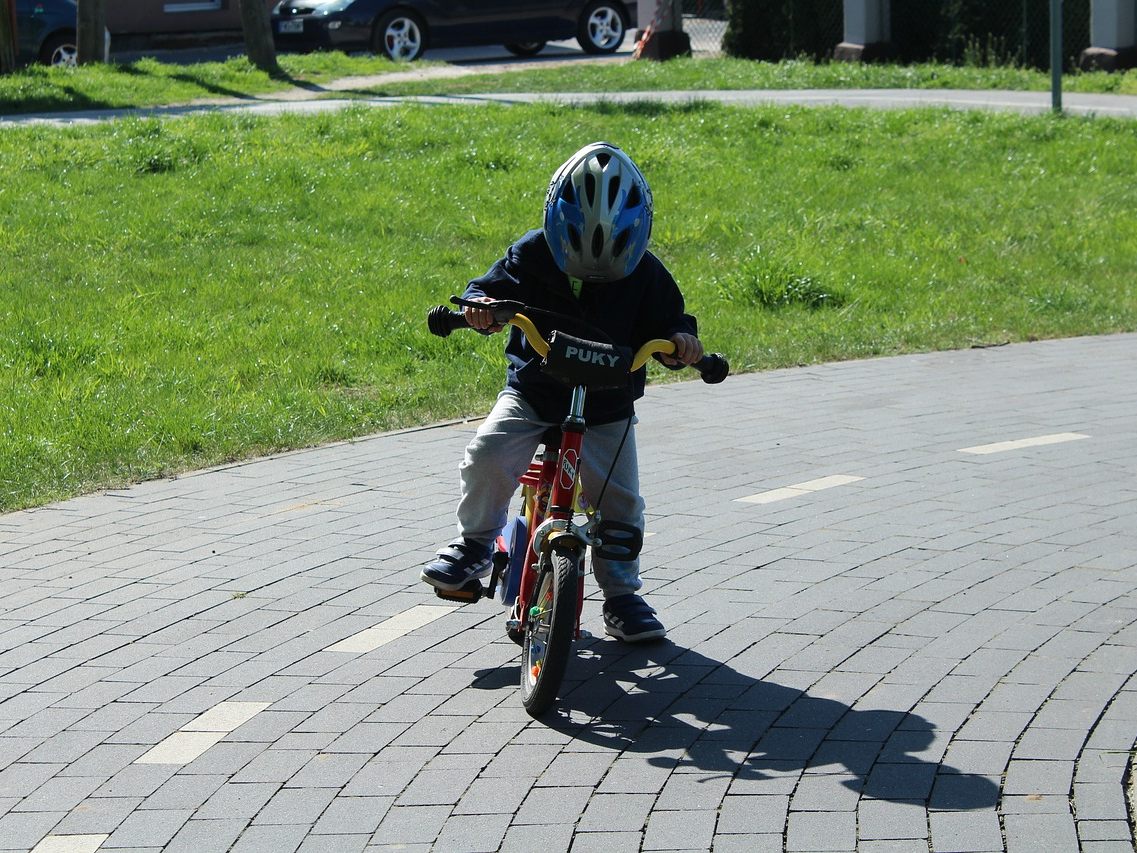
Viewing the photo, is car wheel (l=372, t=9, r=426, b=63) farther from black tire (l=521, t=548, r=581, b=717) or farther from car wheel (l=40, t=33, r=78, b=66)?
black tire (l=521, t=548, r=581, b=717)

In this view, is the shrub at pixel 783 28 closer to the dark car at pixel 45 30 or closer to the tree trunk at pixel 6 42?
the dark car at pixel 45 30

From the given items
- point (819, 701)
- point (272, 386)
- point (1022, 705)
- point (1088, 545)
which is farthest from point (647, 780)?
point (272, 386)

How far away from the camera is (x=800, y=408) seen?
29.5ft

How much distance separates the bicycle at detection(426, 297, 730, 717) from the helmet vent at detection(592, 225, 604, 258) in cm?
22

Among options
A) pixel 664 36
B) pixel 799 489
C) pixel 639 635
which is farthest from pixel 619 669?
pixel 664 36

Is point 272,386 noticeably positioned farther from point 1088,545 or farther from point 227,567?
point 1088,545

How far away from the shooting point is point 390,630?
5492mm

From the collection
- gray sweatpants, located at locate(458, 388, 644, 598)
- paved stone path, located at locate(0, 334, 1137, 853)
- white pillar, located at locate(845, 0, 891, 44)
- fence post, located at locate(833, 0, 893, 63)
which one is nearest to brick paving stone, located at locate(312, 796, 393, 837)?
paved stone path, located at locate(0, 334, 1137, 853)

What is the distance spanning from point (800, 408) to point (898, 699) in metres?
4.29

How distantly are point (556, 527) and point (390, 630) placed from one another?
1052mm

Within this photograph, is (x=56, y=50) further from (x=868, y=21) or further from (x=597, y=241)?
(x=597, y=241)

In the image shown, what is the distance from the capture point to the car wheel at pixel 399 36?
1022 inches

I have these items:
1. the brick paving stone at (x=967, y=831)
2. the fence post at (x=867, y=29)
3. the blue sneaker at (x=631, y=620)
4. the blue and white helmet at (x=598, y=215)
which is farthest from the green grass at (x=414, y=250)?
the fence post at (x=867, y=29)

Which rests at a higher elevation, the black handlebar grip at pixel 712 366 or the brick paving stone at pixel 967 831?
the black handlebar grip at pixel 712 366
